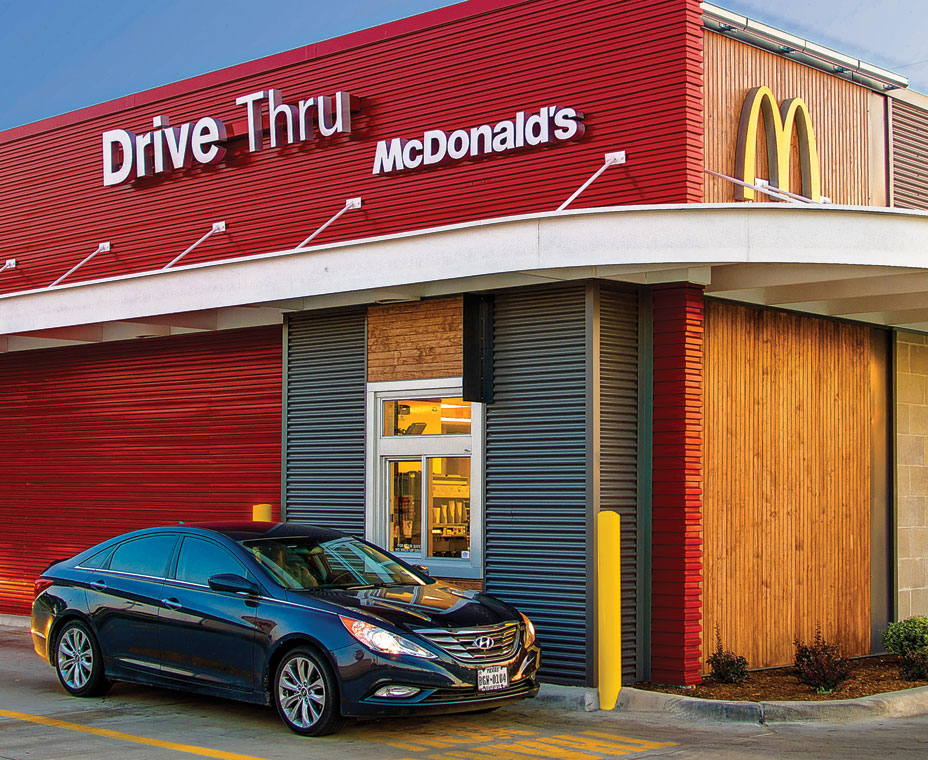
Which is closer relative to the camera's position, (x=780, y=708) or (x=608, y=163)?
(x=780, y=708)

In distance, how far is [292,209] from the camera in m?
14.9

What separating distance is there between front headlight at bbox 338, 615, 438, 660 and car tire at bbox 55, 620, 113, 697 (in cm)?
297

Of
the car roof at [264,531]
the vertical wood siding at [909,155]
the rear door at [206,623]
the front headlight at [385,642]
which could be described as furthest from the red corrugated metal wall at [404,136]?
the front headlight at [385,642]

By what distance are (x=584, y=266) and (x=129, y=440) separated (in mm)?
7791

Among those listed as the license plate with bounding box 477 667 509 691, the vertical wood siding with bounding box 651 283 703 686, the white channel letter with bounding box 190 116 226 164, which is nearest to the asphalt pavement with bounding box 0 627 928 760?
the license plate with bounding box 477 667 509 691

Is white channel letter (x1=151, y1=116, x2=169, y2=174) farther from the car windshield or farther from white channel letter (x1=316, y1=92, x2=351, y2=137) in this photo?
the car windshield

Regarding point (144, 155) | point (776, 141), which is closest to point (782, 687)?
point (776, 141)

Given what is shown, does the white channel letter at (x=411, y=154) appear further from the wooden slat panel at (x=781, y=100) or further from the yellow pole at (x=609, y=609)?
the yellow pole at (x=609, y=609)

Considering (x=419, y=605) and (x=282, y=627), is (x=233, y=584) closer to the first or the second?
(x=282, y=627)

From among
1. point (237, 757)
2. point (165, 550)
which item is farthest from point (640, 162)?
point (237, 757)

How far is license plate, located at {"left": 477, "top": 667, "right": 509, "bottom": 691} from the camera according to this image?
31.4 ft

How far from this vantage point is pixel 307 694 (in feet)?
31.6

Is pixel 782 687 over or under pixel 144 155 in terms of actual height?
under

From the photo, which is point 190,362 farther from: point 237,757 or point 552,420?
point 237,757
